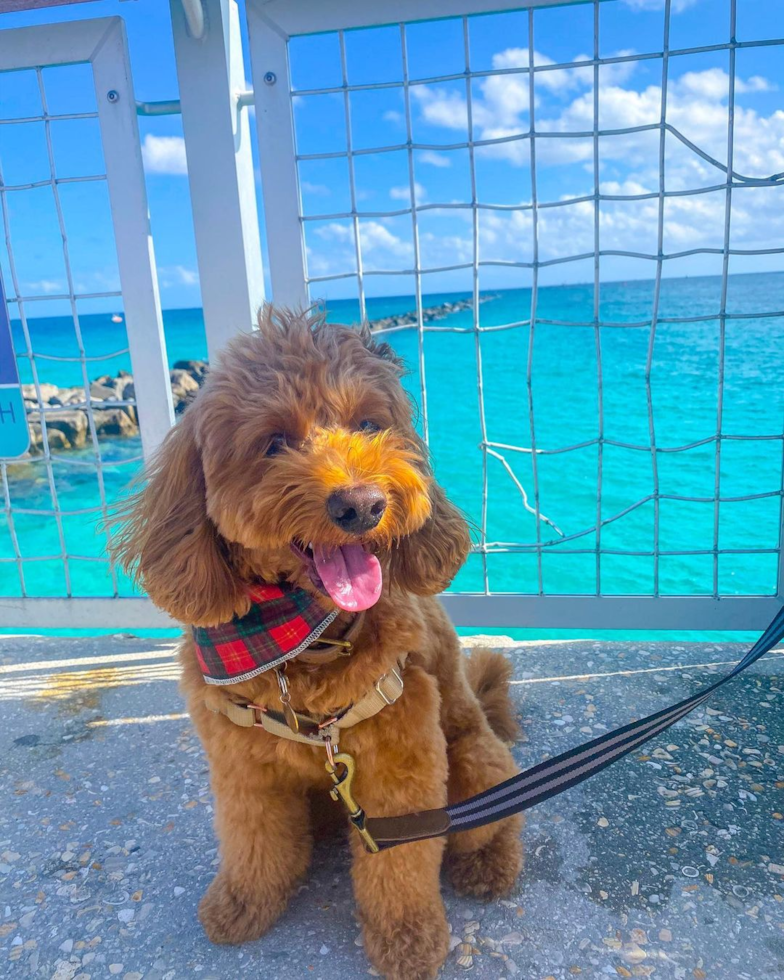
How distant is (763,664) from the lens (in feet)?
8.89

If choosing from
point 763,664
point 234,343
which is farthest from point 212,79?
point 763,664

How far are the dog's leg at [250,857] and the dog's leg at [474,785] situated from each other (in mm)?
401

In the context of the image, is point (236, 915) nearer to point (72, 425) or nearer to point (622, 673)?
point (622, 673)

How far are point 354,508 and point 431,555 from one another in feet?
1.28

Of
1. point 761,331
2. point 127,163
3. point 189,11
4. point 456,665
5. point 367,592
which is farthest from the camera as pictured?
point 761,331

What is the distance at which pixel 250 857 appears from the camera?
5.40ft

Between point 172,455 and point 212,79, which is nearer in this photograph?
point 172,455

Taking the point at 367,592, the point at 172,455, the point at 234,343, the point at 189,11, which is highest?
the point at 189,11

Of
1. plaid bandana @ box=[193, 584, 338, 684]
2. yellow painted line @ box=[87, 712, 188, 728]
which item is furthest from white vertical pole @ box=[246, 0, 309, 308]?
yellow painted line @ box=[87, 712, 188, 728]

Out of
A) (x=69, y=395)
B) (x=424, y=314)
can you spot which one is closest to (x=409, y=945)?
(x=424, y=314)

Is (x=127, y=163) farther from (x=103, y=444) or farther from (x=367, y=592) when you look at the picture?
(x=103, y=444)

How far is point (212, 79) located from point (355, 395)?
1704 mm

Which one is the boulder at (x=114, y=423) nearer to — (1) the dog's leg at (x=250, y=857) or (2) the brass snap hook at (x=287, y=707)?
(1) the dog's leg at (x=250, y=857)

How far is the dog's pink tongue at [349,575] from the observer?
1359 mm
